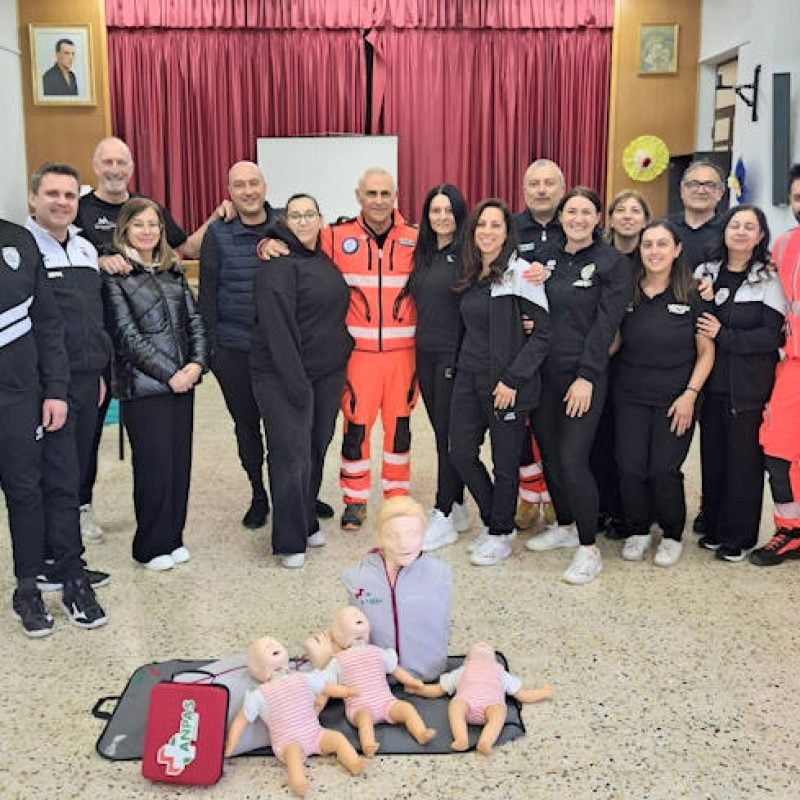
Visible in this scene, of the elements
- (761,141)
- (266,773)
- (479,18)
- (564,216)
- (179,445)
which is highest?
(479,18)

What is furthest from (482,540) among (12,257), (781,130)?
(781,130)

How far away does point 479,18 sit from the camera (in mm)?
7641

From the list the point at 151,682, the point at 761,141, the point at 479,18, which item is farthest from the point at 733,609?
the point at 479,18

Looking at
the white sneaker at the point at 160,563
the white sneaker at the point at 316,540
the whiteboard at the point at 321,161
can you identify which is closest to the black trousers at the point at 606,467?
the white sneaker at the point at 316,540

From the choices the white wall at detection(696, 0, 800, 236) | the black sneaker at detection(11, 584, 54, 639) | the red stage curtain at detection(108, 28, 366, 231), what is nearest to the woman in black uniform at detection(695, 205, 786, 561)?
the black sneaker at detection(11, 584, 54, 639)

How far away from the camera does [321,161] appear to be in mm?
7746

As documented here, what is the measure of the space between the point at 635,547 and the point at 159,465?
1708mm

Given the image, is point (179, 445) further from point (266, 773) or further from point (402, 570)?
point (266, 773)

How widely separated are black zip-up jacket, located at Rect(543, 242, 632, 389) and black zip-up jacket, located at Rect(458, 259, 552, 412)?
0.17 feet

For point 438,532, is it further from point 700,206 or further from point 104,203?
point 104,203

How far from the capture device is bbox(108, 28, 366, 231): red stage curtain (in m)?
7.65

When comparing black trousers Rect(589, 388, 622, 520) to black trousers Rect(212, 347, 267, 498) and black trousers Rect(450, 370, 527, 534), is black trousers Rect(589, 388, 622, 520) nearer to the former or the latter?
black trousers Rect(450, 370, 527, 534)

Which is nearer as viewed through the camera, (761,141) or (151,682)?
(151,682)

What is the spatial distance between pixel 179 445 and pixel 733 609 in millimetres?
1905
